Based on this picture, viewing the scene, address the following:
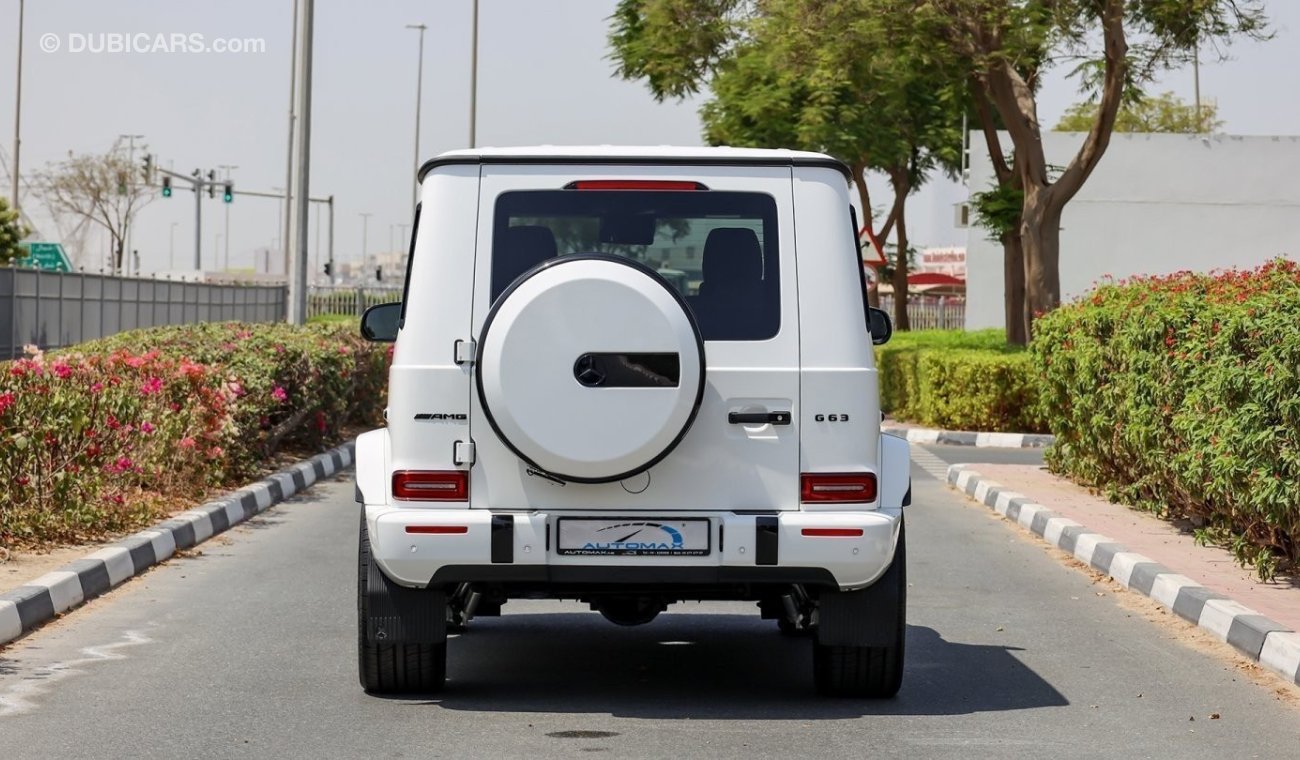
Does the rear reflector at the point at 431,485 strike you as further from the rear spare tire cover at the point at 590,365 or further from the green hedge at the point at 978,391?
the green hedge at the point at 978,391

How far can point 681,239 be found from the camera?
274 inches

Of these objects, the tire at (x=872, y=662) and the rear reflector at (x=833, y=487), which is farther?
the tire at (x=872, y=662)

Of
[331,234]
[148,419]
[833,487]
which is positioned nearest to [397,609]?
[833,487]

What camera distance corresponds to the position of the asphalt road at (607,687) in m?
6.48

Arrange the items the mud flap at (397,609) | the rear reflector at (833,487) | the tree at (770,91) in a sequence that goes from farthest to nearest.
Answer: the tree at (770,91) < the mud flap at (397,609) < the rear reflector at (833,487)

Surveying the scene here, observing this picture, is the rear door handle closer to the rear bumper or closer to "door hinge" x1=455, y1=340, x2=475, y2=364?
the rear bumper

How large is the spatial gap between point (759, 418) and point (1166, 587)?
4282 mm

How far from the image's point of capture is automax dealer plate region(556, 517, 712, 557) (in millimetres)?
6754

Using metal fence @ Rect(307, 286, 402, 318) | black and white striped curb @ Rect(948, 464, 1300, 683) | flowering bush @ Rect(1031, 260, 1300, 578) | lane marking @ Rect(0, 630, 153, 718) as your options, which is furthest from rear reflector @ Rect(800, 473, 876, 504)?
metal fence @ Rect(307, 286, 402, 318)

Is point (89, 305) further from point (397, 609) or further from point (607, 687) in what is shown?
point (397, 609)

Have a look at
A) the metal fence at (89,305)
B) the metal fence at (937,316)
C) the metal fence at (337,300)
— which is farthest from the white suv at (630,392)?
the metal fence at (337,300)

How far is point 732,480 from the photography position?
680 centimetres

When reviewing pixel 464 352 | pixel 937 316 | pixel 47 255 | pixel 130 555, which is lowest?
pixel 130 555

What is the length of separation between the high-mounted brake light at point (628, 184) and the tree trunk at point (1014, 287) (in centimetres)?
2617
